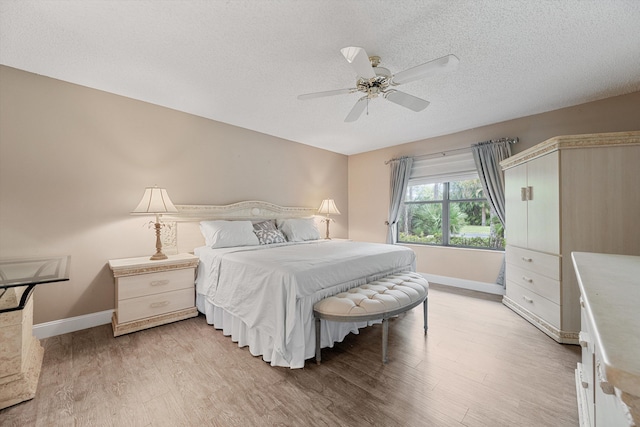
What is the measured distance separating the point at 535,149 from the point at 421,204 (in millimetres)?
2151

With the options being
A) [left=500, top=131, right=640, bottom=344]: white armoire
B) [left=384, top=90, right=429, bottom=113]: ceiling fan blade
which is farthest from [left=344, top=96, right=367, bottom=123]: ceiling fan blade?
[left=500, top=131, right=640, bottom=344]: white armoire

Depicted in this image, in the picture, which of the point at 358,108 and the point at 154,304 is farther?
the point at 154,304

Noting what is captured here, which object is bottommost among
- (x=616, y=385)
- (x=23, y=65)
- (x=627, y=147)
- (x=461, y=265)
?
(x=461, y=265)

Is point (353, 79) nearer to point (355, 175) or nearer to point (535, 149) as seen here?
point (535, 149)

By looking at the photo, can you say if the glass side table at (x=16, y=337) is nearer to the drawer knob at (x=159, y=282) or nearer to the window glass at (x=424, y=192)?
the drawer knob at (x=159, y=282)

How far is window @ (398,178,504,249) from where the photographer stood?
4.05m

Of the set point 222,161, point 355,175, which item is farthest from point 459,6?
point 355,175

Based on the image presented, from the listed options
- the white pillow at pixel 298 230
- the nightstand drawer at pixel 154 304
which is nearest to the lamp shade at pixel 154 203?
the nightstand drawer at pixel 154 304

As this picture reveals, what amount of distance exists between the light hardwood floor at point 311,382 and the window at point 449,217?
178cm

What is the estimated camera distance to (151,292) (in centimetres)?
269

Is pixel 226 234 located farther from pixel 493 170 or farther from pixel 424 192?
pixel 493 170

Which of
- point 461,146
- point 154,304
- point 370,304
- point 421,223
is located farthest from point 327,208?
point 154,304

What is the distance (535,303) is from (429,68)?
2.73 metres

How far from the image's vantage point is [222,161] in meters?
3.73
